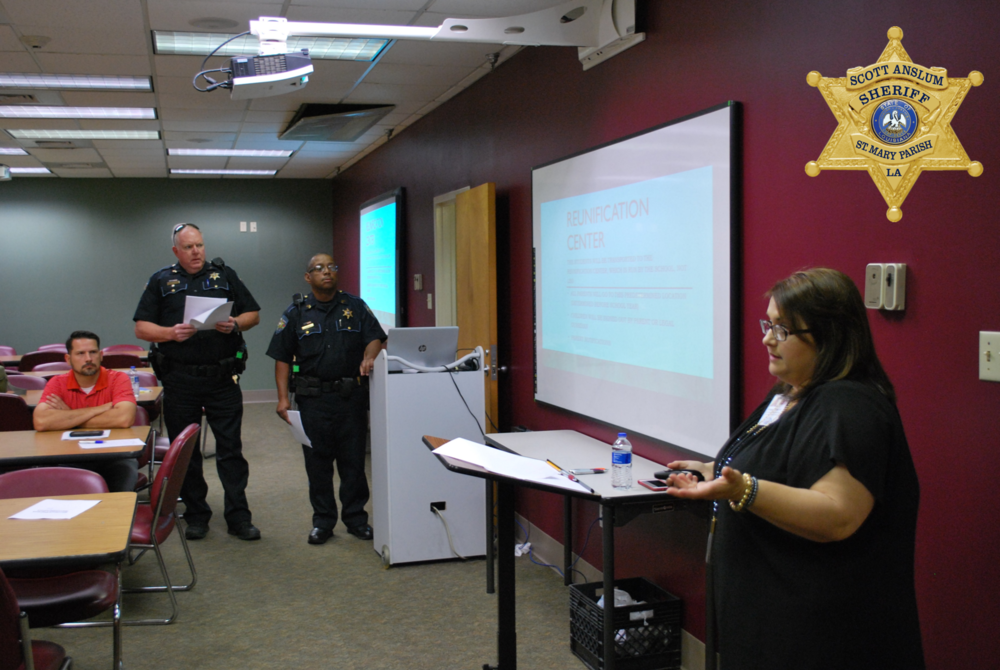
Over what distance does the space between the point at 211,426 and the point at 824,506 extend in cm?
380

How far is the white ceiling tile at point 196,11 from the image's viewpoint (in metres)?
3.72

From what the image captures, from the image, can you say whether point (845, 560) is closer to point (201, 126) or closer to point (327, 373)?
point (327, 373)

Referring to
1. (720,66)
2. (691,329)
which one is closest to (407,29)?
(720,66)

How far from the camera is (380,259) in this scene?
25.5 feet

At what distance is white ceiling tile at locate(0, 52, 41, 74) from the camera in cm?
450

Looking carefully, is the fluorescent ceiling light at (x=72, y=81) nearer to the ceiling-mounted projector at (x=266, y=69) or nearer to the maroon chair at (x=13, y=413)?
the maroon chair at (x=13, y=413)

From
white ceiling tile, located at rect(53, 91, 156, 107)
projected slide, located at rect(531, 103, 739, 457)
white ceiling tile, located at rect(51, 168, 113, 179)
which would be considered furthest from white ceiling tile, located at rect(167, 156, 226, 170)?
projected slide, located at rect(531, 103, 739, 457)

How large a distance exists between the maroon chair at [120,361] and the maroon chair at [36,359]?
0.44m

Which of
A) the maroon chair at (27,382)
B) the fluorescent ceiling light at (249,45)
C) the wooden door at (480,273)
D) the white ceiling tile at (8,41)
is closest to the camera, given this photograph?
the white ceiling tile at (8,41)

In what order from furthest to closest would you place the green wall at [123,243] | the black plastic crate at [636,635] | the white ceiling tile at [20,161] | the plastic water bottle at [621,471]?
the green wall at [123,243] < the white ceiling tile at [20,161] < the black plastic crate at [636,635] < the plastic water bottle at [621,471]

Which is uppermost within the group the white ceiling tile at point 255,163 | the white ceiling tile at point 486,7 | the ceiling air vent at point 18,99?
the white ceiling tile at point 255,163

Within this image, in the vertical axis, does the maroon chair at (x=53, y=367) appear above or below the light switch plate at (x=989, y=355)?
below

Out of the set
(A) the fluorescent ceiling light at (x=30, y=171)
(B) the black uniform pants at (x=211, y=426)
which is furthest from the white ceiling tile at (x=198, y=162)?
(B) the black uniform pants at (x=211, y=426)

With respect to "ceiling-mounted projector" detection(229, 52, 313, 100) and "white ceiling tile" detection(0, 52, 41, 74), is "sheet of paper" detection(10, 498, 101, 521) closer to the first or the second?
"ceiling-mounted projector" detection(229, 52, 313, 100)
